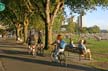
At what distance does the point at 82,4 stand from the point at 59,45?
761 inches

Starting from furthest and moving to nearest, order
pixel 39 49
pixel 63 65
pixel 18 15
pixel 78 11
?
pixel 18 15
pixel 78 11
pixel 39 49
pixel 63 65

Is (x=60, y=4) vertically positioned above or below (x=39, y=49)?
above

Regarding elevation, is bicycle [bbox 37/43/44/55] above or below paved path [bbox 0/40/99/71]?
above

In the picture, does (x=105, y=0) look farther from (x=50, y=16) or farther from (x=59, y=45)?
(x=59, y=45)

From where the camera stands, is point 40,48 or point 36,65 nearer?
point 36,65

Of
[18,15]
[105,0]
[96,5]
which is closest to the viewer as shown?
[105,0]

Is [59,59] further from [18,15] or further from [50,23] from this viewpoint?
[18,15]

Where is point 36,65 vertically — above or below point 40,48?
below

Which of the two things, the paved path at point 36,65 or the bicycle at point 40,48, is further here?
the bicycle at point 40,48

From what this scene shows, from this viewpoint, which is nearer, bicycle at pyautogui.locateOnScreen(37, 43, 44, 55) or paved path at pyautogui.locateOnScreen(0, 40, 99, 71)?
paved path at pyautogui.locateOnScreen(0, 40, 99, 71)

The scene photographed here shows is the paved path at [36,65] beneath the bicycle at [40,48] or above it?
beneath

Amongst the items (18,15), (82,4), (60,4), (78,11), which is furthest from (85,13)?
(18,15)

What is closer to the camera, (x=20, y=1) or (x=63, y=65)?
(x=63, y=65)

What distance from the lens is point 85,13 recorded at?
147 feet
